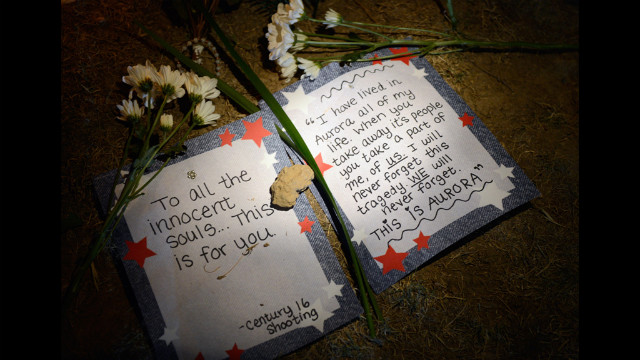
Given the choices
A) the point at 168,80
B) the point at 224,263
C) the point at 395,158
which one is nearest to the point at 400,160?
the point at 395,158

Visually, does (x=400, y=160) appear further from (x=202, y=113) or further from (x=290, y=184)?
(x=202, y=113)

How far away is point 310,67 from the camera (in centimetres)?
101

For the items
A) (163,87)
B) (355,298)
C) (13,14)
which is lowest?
(355,298)

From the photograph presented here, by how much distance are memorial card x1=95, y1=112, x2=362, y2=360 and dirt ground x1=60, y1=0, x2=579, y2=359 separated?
0.07m

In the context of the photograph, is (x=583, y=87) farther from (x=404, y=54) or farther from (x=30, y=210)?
(x=30, y=210)

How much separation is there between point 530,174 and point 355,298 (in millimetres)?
763

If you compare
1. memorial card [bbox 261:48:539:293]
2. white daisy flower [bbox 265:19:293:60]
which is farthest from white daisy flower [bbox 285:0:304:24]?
memorial card [bbox 261:48:539:293]

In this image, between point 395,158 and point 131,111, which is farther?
point 395,158

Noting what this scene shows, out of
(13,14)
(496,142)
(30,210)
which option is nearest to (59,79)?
(13,14)

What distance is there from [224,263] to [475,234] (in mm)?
813

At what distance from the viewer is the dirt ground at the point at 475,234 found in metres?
0.89

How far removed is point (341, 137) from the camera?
3.35ft

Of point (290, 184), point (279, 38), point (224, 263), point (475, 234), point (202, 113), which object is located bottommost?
point (475, 234)

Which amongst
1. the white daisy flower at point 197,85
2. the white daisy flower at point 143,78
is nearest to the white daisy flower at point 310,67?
the white daisy flower at point 197,85
